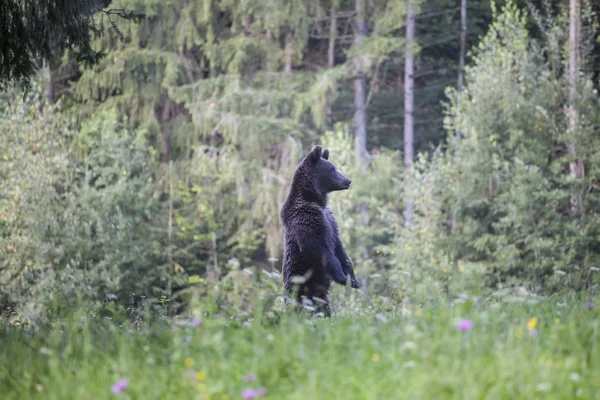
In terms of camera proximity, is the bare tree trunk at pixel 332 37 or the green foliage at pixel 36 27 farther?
the bare tree trunk at pixel 332 37

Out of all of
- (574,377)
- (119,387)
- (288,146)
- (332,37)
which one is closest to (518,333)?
(574,377)

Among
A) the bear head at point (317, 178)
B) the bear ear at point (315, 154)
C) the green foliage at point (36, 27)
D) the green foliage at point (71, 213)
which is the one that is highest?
the green foliage at point (36, 27)

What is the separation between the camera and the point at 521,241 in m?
23.4

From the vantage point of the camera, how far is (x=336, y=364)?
464cm

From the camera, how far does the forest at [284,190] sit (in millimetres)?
4543

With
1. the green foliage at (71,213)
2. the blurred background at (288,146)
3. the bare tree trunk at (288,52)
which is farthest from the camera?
the bare tree trunk at (288,52)

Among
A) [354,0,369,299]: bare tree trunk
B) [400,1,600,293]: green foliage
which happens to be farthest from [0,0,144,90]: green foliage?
[354,0,369,299]: bare tree trunk

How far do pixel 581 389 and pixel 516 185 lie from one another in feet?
66.4

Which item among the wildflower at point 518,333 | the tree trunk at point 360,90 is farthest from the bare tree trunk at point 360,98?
the wildflower at point 518,333

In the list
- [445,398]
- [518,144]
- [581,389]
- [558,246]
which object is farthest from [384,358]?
[518,144]

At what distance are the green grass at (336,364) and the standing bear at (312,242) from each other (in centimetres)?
317

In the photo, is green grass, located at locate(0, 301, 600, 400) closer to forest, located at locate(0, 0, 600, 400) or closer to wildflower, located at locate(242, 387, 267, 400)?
forest, located at locate(0, 0, 600, 400)

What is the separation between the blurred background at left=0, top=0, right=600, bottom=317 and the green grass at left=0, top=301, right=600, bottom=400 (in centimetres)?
1549

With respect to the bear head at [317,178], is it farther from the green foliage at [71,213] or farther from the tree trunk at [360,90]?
the tree trunk at [360,90]
